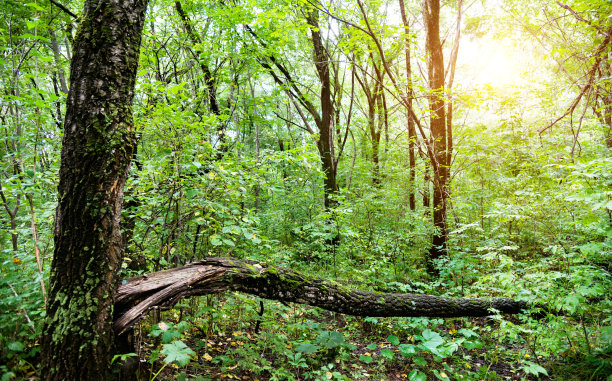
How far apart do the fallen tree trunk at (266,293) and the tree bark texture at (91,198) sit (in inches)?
10.1

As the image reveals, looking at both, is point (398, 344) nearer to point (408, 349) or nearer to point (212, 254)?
point (408, 349)

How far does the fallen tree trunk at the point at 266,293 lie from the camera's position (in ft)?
7.10

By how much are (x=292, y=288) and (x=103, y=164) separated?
84.3 inches

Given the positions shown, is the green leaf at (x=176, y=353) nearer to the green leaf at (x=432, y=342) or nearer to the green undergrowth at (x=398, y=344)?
the green undergrowth at (x=398, y=344)

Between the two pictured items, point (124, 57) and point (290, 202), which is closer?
point (124, 57)

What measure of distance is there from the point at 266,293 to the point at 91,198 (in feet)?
5.91

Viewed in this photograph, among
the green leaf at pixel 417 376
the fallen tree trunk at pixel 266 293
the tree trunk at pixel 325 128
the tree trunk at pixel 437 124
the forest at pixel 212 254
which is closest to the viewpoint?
the forest at pixel 212 254

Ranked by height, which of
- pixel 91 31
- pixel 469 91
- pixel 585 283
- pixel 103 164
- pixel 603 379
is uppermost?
pixel 469 91

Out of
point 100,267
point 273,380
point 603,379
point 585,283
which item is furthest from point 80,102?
point 603,379

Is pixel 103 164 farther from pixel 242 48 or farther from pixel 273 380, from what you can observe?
pixel 242 48

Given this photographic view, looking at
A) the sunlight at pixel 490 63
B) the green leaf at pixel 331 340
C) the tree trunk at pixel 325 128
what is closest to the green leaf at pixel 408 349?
the green leaf at pixel 331 340

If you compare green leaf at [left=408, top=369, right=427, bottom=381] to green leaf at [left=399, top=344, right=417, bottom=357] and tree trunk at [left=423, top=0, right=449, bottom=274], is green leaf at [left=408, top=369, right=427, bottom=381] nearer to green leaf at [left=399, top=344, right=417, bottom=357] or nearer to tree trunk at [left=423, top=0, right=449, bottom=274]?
green leaf at [left=399, top=344, right=417, bottom=357]

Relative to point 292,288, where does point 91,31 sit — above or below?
above

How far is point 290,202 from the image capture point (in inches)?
389
